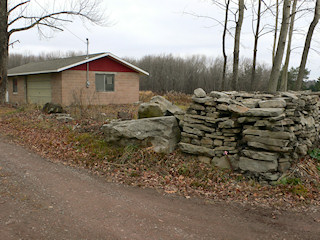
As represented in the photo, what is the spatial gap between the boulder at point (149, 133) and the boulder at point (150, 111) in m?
0.67

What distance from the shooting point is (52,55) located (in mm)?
60375

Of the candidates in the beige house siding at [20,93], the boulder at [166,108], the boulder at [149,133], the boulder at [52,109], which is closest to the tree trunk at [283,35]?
the boulder at [166,108]

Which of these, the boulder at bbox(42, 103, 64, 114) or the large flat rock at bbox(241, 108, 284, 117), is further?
the boulder at bbox(42, 103, 64, 114)

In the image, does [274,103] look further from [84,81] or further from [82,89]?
[84,81]

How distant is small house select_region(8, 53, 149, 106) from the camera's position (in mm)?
16984

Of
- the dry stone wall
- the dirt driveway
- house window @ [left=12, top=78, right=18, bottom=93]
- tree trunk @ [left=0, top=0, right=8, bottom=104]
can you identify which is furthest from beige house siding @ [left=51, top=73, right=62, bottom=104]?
the dirt driveway

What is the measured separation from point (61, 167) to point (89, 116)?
4.70m

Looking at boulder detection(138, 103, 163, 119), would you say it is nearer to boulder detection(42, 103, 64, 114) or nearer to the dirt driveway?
the dirt driveway

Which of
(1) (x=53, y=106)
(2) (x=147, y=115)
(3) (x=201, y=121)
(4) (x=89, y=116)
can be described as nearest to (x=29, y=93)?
(1) (x=53, y=106)

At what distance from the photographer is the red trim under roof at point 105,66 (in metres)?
17.7

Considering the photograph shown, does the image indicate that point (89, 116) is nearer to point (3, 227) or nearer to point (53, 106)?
point (53, 106)

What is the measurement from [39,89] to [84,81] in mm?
3845

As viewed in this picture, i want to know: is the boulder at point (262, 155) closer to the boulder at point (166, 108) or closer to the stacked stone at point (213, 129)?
the stacked stone at point (213, 129)

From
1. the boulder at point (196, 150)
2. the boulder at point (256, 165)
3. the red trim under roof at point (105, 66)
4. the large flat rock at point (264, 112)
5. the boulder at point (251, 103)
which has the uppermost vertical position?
the red trim under roof at point (105, 66)
